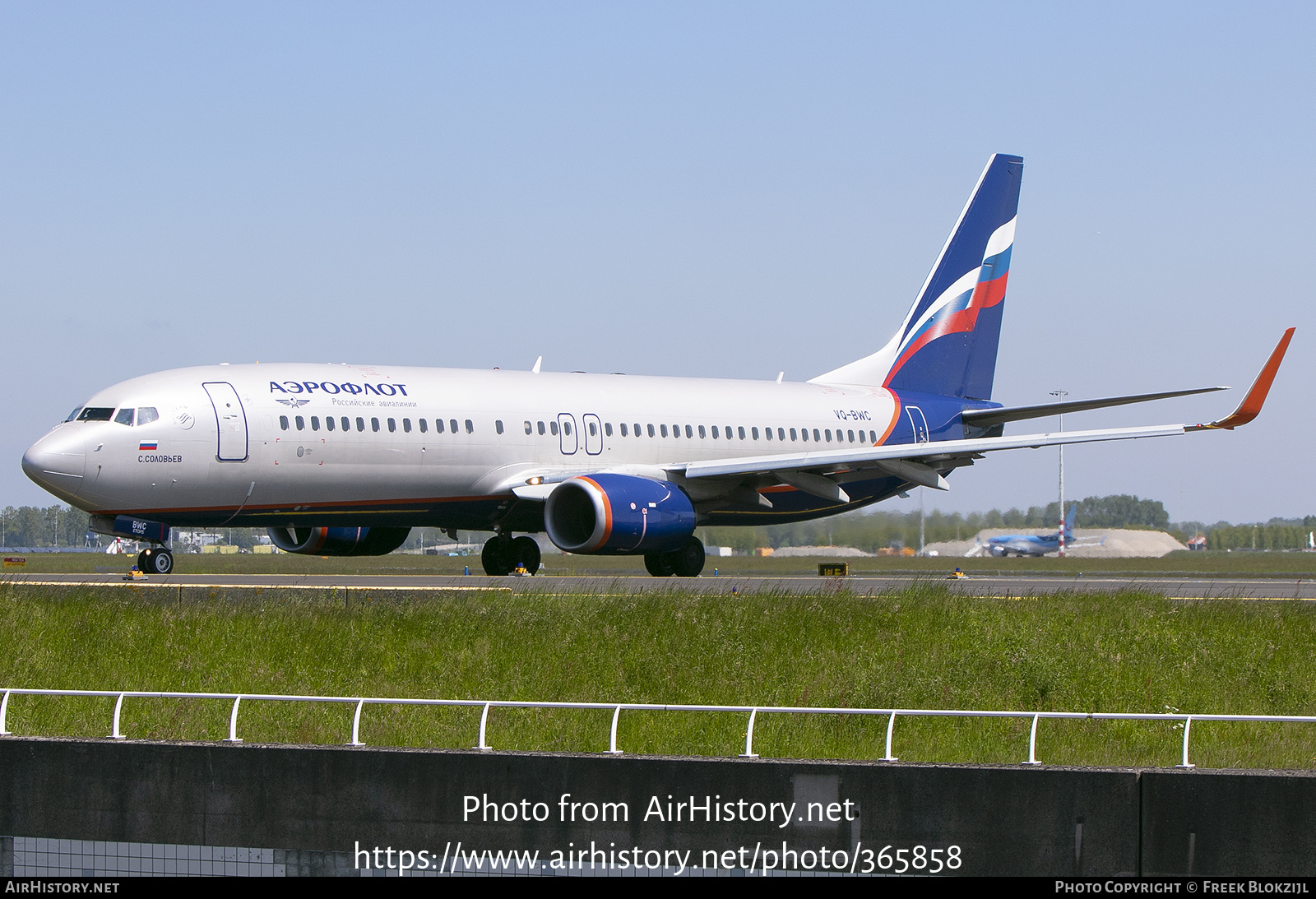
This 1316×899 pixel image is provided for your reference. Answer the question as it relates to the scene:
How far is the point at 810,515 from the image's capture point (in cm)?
3212

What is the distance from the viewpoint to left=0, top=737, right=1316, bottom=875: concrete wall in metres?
9.41

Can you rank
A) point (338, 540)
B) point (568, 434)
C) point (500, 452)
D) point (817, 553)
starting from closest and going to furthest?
point (500, 452)
point (568, 434)
point (338, 540)
point (817, 553)

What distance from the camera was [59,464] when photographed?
74.7 ft

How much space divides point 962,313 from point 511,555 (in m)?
13.0

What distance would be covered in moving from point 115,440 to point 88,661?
7.85m

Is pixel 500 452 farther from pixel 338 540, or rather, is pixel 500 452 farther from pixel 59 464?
pixel 59 464

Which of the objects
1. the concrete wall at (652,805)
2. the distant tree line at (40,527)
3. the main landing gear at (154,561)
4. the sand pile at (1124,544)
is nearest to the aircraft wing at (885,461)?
the main landing gear at (154,561)

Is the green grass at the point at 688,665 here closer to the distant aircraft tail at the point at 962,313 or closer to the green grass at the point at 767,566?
the distant aircraft tail at the point at 962,313

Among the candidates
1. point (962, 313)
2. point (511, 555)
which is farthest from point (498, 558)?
point (962, 313)

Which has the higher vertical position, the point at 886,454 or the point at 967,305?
the point at 967,305

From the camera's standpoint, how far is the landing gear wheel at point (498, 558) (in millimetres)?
28453

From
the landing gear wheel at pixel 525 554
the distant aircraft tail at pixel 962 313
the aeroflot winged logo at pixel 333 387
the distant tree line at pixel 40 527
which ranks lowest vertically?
the distant tree line at pixel 40 527

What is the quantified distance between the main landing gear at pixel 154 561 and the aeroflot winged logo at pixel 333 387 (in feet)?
10.5

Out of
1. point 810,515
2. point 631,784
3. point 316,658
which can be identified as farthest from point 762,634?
point 810,515
